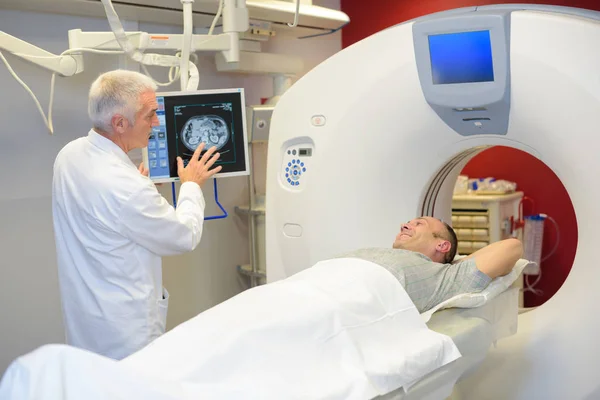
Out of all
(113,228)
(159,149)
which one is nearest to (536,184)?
(159,149)

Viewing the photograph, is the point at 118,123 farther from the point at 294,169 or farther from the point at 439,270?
the point at 439,270

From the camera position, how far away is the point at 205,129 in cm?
236

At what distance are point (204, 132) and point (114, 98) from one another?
448 mm

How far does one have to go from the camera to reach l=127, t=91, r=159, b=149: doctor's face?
78.5 inches

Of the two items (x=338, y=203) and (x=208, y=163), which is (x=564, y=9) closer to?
(x=338, y=203)

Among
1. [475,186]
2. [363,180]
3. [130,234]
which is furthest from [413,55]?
[475,186]

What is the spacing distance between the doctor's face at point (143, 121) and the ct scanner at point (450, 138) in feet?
2.09

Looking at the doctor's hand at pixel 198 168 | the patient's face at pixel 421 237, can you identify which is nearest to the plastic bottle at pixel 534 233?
the patient's face at pixel 421 237

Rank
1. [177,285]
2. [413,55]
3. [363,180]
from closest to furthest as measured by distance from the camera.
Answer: [413,55] → [363,180] → [177,285]

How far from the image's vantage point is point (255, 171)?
3.47 meters

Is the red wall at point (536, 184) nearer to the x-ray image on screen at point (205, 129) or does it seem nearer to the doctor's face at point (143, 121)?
the x-ray image on screen at point (205, 129)

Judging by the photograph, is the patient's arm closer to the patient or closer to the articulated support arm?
the patient

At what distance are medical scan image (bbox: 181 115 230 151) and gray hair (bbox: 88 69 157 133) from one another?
0.37 metres

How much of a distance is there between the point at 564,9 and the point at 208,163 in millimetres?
1085
